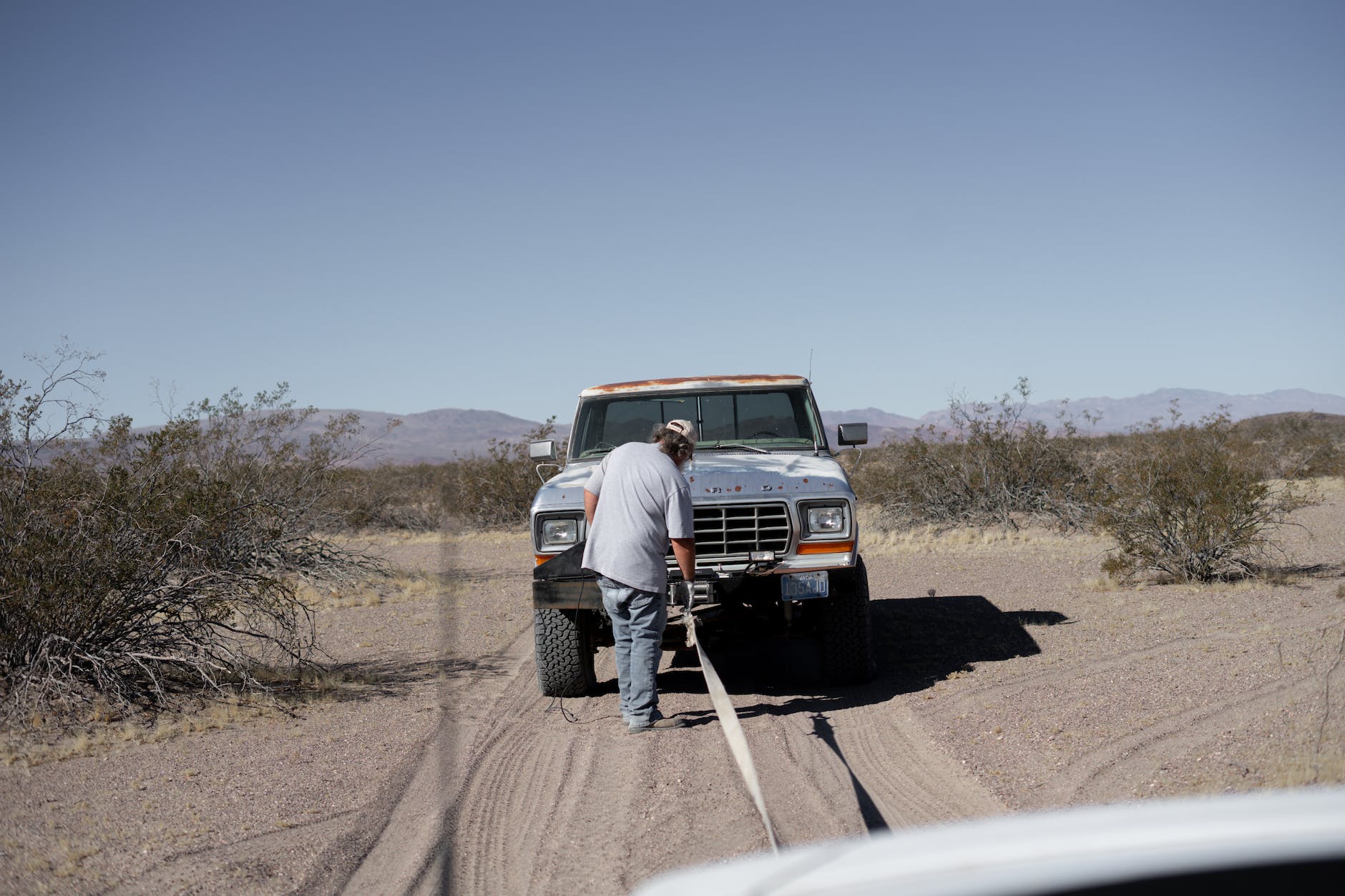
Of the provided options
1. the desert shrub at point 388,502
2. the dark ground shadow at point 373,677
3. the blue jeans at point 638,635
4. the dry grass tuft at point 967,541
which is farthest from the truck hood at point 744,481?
the desert shrub at point 388,502

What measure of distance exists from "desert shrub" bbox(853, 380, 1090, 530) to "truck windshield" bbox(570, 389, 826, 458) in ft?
40.1

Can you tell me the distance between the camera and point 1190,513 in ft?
35.7

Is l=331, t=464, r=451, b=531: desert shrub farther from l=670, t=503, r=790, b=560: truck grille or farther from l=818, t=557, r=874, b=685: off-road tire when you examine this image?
l=818, t=557, r=874, b=685: off-road tire

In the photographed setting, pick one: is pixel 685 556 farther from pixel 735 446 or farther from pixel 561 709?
pixel 735 446

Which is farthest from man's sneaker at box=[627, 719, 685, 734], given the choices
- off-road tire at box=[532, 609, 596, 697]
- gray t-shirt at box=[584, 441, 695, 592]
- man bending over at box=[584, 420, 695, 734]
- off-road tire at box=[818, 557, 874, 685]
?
off-road tire at box=[818, 557, 874, 685]

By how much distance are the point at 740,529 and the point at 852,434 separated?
5.90 feet

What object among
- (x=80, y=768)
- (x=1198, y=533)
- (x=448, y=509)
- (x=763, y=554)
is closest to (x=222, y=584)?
(x=80, y=768)

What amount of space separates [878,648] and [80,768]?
5541mm

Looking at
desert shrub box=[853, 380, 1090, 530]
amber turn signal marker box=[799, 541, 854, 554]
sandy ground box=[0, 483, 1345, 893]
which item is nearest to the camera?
sandy ground box=[0, 483, 1345, 893]

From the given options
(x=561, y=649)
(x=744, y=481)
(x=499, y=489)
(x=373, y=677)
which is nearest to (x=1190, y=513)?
(x=744, y=481)

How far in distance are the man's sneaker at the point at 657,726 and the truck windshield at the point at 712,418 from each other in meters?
2.38

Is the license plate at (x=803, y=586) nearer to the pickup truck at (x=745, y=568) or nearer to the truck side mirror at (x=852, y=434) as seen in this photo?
the pickup truck at (x=745, y=568)

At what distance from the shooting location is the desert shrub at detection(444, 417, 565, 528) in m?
25.2

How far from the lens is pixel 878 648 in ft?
27.2
